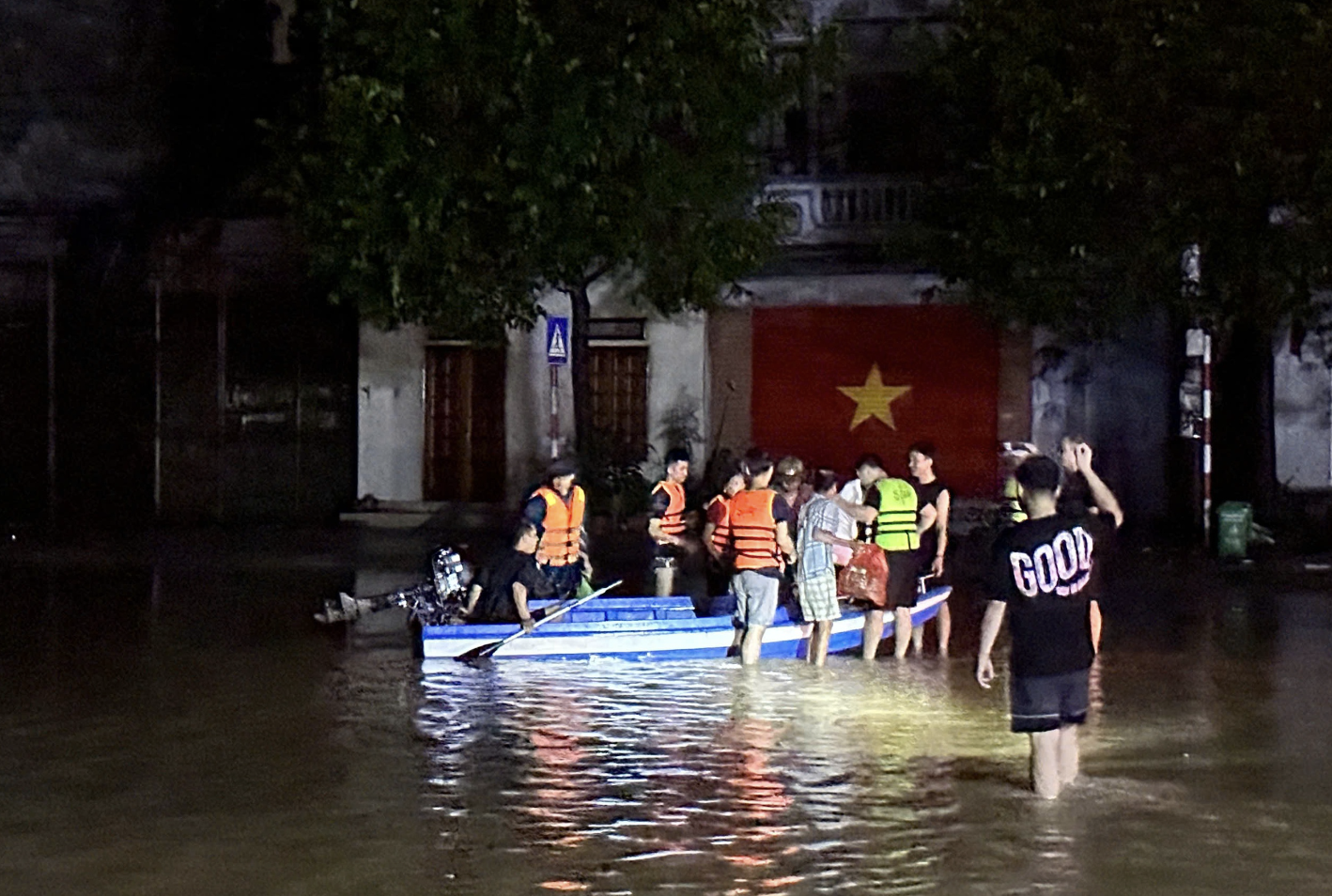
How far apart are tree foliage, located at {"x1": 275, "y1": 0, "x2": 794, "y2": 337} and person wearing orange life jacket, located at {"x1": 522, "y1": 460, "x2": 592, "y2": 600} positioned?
8.96 meters

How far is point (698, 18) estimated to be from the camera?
2355 centimetres

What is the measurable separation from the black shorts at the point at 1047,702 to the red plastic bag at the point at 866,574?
469 cm

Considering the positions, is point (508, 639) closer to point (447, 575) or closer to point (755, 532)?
point (447, 575)

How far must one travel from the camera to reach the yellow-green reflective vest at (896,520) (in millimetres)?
14086

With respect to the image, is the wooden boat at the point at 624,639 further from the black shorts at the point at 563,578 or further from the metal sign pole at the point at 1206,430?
the metal sign pole at the point at 1206,430

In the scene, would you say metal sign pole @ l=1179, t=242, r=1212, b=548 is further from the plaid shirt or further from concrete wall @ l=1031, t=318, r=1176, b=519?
the plaid shirt

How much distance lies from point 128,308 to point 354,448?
380 centimetres

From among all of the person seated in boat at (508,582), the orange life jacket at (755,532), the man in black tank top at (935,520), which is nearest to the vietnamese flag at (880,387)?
the man in black tank top at (935,520)

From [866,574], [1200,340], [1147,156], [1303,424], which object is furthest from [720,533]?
[1303,424]

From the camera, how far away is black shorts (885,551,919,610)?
14141 millimetres

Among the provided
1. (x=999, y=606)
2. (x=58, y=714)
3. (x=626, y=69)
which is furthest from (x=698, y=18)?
(x=999, y=606)

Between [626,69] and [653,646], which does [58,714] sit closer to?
[653,646]

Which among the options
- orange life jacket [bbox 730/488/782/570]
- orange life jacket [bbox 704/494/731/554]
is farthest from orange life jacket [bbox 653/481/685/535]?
orange life jacket [bbox 730/488/782/570]

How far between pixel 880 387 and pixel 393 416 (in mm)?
6992
